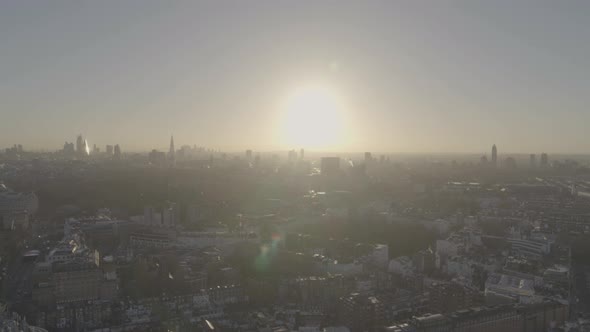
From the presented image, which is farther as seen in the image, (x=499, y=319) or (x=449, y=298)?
(x=449, y=298)

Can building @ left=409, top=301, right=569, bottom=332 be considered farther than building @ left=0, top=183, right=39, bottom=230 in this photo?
No

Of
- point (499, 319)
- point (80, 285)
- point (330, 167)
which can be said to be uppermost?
point (330, 167)

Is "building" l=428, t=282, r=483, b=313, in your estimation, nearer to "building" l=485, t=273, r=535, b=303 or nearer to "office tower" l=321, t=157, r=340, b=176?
"building" l=485, t=273, r=535, b=303

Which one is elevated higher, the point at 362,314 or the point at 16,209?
the point at 16,209

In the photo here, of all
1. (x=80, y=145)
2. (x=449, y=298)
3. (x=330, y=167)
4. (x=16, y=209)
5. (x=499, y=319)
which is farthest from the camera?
(x=80, y=145)

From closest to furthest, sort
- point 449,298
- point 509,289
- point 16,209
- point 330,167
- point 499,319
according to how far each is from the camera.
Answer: point 499,319 < point 449,298 < point 509,289 < point 16,209 < point 330,167

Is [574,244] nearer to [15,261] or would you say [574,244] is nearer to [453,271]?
[453,271]

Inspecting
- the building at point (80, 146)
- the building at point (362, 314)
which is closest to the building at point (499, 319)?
the building at point (362, 314)

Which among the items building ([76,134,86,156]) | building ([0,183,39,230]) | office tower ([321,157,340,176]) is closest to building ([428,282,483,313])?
building ([0,183,39,230])

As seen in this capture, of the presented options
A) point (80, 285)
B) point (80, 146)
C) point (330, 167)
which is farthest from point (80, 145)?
point (80, 285)

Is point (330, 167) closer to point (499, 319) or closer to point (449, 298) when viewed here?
point (449, 298)

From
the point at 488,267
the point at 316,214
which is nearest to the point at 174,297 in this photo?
the point at 488,267
